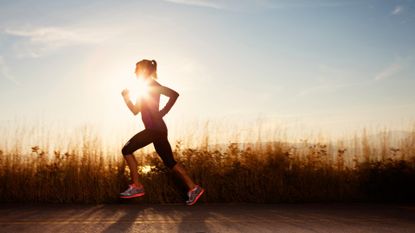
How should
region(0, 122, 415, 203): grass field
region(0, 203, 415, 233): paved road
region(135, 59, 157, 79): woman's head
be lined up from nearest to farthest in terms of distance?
region(0, 203, 415, 233): paved road < region(135, 59, 157, 79): woman's head < region(0, 122, 415, 203): grass field

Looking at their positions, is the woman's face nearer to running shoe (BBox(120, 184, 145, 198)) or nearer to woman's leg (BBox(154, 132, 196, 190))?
woman's leg (BBox(154, 132, 196, 190))

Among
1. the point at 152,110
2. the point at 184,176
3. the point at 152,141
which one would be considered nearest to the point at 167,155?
the point at 152,141

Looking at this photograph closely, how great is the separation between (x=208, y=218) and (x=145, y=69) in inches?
98.4

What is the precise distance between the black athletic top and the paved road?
1.38 meters

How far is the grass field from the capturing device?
790 cm

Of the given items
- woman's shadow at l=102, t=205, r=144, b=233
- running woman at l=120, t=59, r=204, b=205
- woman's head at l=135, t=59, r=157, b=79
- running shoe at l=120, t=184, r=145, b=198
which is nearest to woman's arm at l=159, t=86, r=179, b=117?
running woman at l=120, t=59, r=204, b=205

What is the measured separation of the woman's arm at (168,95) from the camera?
6578 millimetres

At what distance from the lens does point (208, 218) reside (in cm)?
602

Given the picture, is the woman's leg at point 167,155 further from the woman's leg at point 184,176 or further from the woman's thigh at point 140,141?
the woman's thigh at point 140,141

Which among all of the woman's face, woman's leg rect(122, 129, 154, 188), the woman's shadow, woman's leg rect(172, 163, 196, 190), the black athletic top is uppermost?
the woman's face

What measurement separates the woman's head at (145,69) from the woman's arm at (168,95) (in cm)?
28

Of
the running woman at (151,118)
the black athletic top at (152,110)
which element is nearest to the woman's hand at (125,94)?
the running woman at (151,118)

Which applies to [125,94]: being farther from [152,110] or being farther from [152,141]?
[152,141]

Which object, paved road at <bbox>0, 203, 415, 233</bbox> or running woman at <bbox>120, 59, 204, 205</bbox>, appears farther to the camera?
running woman at <bbox>120, 59, 204, 205</bbox>
